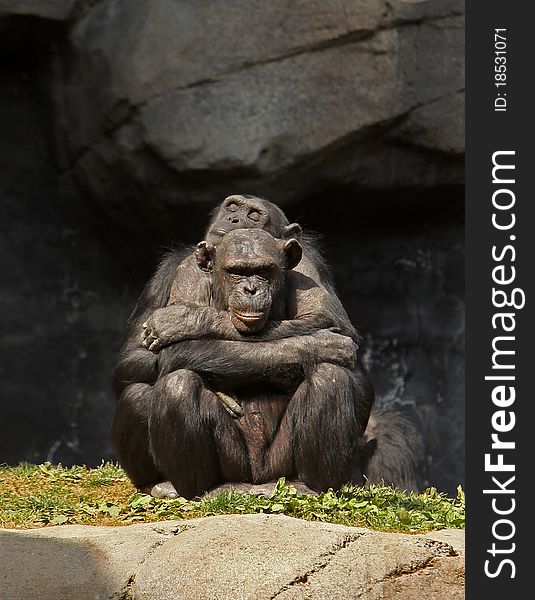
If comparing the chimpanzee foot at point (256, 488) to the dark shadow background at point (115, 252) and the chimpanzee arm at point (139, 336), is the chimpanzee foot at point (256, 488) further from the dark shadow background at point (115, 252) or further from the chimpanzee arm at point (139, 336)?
the dark shadow background at point (115, 252)

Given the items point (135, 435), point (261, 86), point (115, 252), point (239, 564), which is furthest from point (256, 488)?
point (115, 252)

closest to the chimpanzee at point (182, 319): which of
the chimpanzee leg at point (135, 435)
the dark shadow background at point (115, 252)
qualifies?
the chimpanzee leg at point (135, 435)

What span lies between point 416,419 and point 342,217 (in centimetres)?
214

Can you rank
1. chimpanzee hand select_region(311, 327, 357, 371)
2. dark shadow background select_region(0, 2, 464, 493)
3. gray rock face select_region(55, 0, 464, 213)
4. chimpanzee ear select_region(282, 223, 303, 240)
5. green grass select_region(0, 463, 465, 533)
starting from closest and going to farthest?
green grass select_region(0, 463, 465, 533) < chimpanzee hand select_region(311, 327, 357, 371) < chimpanzee ear select_region(282, 223, 303, 240) < gray rock face select_region(55, 0, 464, 213) < dark shadow background select_region(0, 2, 464, 493)

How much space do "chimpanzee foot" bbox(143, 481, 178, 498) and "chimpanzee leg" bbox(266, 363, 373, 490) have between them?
0.54 m

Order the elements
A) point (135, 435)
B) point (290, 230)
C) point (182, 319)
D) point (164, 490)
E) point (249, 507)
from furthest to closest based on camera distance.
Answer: point (290, 230), point (135, 435), point (164, 490), point (182, 319), point (249, 507)

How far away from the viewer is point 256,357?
22.1 ft

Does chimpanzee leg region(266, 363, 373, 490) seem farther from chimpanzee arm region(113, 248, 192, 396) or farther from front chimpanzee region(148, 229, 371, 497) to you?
chimpanzee arm region(113, 248, 192, 396)

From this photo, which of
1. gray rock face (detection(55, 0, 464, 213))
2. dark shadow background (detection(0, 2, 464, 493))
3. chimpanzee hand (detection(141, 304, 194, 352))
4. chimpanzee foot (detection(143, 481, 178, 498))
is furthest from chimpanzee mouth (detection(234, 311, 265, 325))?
dark shadow background (detection(0, 2, 464, 493))

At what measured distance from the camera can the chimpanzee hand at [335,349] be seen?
6797 millimetres

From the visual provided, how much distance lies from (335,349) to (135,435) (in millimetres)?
1271

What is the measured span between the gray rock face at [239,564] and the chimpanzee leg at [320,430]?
3.72 ft

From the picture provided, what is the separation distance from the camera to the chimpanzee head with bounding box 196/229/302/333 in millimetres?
6719

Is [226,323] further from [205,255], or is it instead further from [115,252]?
[115,252]
